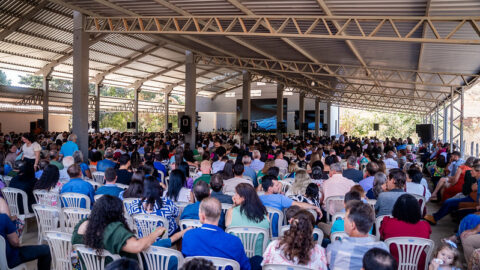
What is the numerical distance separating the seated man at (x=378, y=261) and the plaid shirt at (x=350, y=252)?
0.60 m

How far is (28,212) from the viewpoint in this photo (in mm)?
4879

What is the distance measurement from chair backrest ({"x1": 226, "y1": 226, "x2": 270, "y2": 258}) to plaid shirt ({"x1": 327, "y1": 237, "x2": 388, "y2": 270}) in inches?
28.8

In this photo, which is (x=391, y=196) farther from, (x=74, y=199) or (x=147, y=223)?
(x=74, y=199)

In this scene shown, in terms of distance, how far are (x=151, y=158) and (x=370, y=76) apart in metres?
10.9

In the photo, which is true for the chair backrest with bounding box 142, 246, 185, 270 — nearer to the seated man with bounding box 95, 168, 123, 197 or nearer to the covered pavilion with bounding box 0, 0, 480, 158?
the seated man with bounding box 95, 168, 123, 197

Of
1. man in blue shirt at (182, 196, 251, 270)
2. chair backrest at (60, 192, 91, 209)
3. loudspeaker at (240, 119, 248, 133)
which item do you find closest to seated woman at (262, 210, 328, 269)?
man in blue shirt at (182, 196, 251, 270)

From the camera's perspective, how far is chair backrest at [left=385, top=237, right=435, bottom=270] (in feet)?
9.90

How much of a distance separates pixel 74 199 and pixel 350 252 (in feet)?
11.6

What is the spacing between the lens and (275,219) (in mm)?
3969

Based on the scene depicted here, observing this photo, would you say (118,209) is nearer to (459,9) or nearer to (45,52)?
(459,9)

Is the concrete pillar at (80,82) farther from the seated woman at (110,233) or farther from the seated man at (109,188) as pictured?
the seated woman at (110,233)

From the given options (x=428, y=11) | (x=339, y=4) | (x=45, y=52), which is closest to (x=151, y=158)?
(x=339, y=4)

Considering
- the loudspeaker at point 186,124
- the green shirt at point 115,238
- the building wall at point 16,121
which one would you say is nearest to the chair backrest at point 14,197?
the green shirt at point 115,238

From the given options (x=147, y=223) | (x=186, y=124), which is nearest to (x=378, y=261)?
(x=147, y=223)
